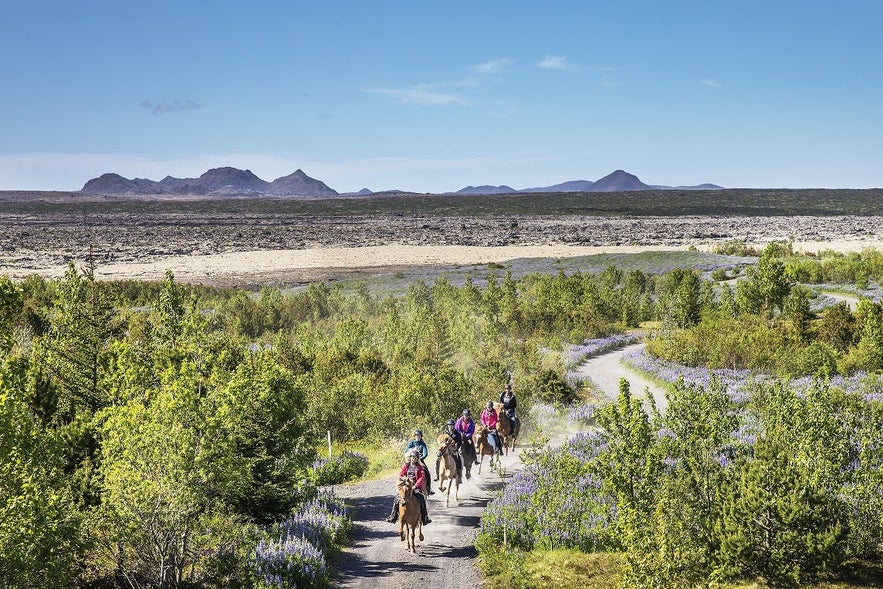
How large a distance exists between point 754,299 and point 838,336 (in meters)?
9.18

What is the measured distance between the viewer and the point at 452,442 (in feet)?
71.7

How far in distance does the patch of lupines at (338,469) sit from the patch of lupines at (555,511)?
7933 mm

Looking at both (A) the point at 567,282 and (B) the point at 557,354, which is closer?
(B) the point at 557,354

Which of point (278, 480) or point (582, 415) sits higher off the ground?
point (278, 480)

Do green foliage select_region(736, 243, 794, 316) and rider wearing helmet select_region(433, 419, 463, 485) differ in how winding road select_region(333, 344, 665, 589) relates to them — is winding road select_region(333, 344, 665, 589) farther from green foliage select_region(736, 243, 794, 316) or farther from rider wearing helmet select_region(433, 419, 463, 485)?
green foliage select_region(736, 243, 794, 316)

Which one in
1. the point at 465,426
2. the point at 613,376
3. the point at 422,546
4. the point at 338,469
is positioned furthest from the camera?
the point at 613,376

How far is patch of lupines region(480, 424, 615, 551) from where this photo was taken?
18641 millimetres

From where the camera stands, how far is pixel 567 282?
65750 millimetres

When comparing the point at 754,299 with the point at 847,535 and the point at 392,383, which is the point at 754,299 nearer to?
the point at 392,383

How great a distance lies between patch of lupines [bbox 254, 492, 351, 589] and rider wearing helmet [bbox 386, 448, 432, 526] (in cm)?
173

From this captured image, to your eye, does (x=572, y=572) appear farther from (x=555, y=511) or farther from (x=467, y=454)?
(x=467, y=454)

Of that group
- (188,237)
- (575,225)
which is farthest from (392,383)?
(575,225)

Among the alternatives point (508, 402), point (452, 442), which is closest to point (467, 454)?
point (452, 442)

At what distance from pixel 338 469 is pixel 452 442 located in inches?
282
